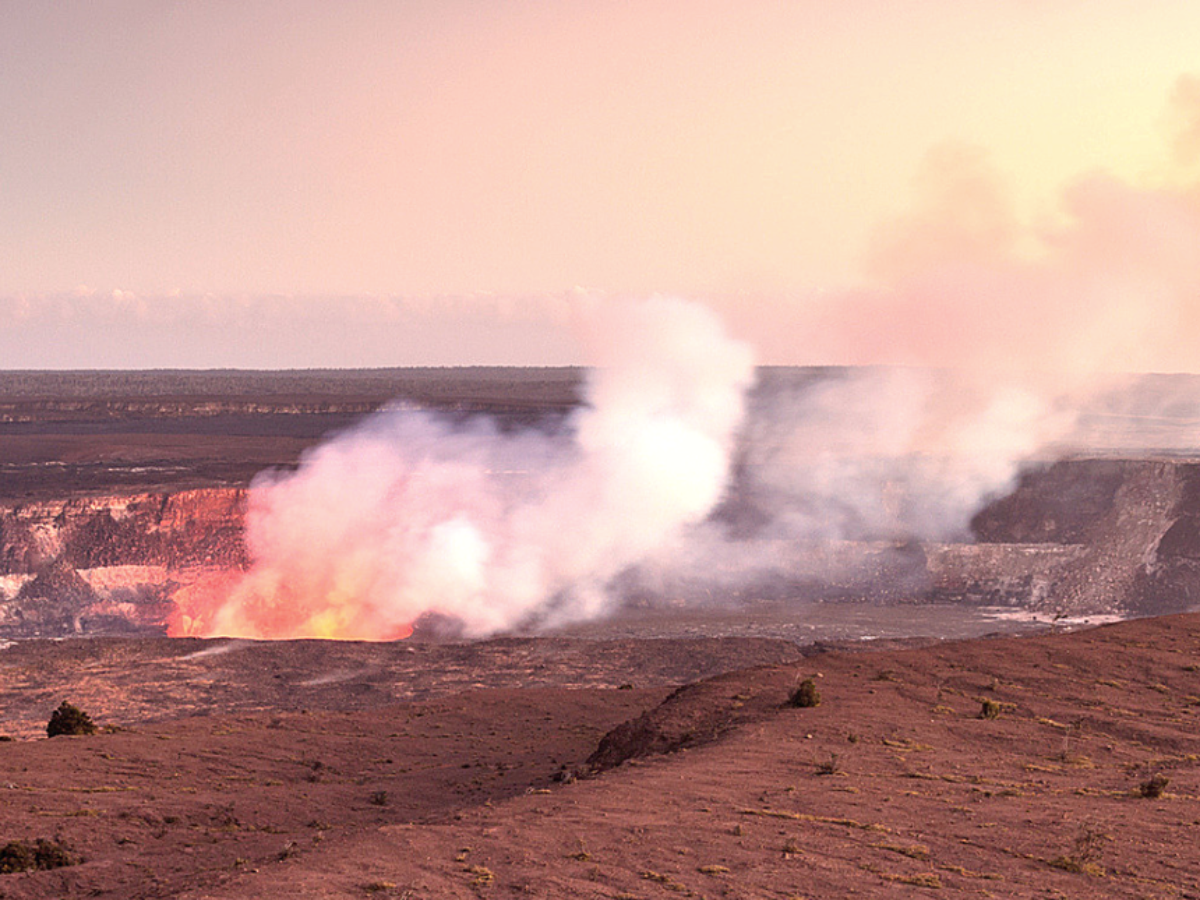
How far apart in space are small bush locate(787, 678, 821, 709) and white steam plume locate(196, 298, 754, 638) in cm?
4302

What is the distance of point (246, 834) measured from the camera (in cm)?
2545

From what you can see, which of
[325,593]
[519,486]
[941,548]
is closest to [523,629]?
[325,593]

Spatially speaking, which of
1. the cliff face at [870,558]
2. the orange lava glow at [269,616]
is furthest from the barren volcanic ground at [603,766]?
the orange lava glow at [269,616]

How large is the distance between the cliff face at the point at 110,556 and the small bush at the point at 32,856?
55.5 metres

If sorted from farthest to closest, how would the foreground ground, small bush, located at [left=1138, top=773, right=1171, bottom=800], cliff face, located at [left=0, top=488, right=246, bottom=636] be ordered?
1. cliff face, located at [left=0, top=488, right=246, bottom=636]
2. small bush, located at [left=1138, top=773, right=1171, bottom=800]
3. the foreground ground

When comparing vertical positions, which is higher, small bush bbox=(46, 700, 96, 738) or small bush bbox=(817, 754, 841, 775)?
small bush bbox=(817, 754, 841, 775)

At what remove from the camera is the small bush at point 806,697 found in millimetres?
31062

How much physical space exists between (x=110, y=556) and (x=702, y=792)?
7146 centimetres

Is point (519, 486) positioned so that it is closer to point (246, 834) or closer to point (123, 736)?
point (123, 736)

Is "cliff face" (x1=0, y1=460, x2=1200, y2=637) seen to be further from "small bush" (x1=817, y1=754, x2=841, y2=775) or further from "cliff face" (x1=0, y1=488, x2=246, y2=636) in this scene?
"small bush" (x1=817, y1=754, x2=841, y2=775)

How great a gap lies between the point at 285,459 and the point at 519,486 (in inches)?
1671

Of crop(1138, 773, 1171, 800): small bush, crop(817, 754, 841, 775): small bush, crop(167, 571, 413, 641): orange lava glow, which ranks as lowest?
crop(167, 571, 413, 641): orange lava glow

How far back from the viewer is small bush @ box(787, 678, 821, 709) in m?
31.1

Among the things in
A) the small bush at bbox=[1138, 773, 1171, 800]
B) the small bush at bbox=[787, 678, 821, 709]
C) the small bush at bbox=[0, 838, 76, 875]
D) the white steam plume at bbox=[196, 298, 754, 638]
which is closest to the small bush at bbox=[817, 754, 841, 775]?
the small bush at bbox=[787, 678, 821, 709]
